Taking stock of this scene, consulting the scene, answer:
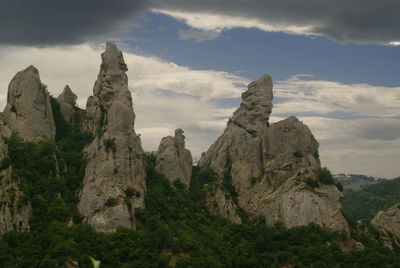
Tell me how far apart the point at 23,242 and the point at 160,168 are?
3008 centimetres

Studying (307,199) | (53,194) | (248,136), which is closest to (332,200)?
(307,199)

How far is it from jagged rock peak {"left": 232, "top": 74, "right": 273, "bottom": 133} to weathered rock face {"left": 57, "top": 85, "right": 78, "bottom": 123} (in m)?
30.0

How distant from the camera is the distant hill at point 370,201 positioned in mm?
119438

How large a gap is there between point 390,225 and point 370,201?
59.6 m

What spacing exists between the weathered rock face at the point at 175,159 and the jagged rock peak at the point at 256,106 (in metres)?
11.4

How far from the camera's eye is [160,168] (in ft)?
248

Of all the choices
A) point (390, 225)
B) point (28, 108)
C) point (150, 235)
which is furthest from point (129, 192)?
point (390, 225)

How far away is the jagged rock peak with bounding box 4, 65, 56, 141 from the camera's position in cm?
6291

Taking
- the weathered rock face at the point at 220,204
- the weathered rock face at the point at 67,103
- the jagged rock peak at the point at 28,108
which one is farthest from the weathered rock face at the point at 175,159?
the jagged rock peak at the point at 28,108

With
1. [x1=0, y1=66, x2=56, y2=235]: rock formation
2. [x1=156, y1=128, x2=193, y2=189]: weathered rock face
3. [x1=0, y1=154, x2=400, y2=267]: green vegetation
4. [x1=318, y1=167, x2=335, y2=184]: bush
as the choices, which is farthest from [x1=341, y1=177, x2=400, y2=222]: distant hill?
[x1=0, y1=66, x2=56, y2=235]: rock formation

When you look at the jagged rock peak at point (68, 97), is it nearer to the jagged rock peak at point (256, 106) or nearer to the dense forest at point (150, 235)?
the dense forest at point (150, 235)

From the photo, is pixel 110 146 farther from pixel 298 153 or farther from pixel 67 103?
pixel 298 153

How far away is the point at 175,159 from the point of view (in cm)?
7669

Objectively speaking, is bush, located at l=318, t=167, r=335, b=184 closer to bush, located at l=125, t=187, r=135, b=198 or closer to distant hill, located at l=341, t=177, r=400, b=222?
bush, located at l=125, t=187, r=135, b=198
